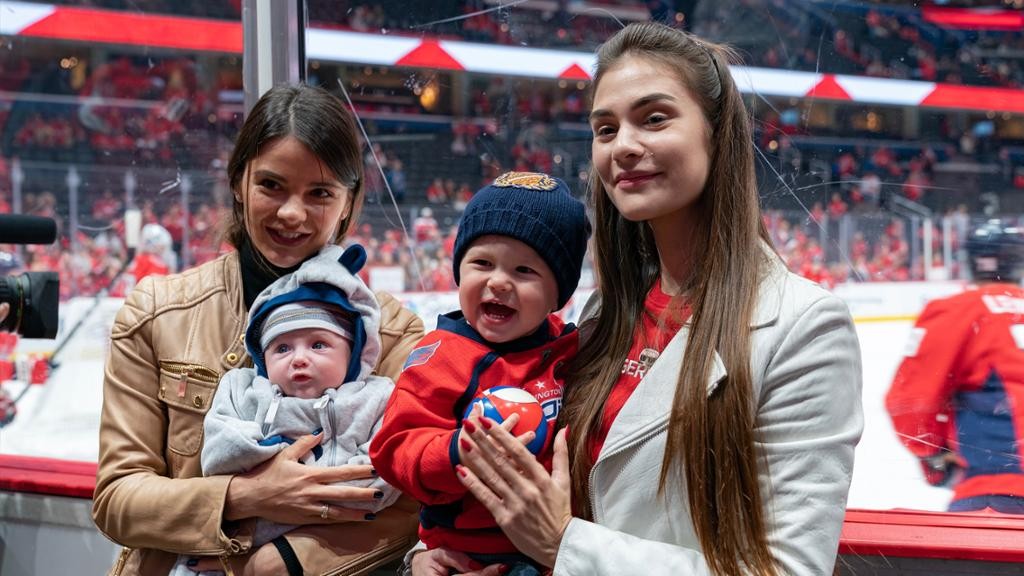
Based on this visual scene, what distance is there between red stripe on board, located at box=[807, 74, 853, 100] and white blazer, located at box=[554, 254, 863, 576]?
1.78 m

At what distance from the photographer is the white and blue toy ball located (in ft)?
4.30

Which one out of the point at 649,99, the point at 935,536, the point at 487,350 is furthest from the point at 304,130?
the point at 935,536

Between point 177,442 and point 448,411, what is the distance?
0.58 m

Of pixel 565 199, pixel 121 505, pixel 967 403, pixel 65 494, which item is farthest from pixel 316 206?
pixel 967 403

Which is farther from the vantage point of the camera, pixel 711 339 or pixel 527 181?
pixel 527 181

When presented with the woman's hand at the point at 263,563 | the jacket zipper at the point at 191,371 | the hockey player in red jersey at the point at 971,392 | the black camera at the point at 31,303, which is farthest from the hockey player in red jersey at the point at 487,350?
the hockey player in red jersey at the point at 971,392

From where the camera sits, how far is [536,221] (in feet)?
4.71

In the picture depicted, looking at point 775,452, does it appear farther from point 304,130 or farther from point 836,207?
point 836,207

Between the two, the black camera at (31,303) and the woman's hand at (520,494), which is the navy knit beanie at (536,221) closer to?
the woman's hand at (520,494)

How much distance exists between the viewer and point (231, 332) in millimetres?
1748

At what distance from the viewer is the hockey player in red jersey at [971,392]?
2.56 meters

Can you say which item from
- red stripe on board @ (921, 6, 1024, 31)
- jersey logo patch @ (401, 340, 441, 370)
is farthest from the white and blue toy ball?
red stripe on board @ (921, 6, 1024, 31)

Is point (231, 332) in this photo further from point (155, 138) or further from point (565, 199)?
point (155, 138)

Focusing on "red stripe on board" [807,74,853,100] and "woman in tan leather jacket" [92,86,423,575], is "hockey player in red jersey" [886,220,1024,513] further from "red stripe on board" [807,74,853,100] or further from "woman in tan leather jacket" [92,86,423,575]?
"woman in tan leather jacket" [92,86,423,575]
